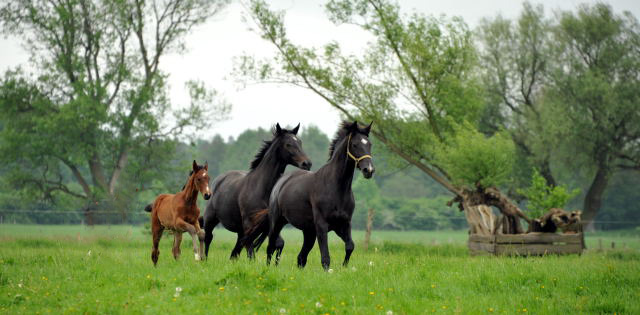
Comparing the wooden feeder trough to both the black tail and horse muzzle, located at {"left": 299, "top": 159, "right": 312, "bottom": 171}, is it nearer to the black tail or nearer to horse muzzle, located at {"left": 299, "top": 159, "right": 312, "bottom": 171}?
the black tail

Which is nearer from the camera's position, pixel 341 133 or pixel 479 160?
pixel 341 133

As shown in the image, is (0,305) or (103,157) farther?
(103,157)

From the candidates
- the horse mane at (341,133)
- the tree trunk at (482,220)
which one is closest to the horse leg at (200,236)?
the horse mane at (341,133)

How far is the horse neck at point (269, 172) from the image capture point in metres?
11.3

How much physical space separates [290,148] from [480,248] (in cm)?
1019

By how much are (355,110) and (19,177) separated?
1921cm

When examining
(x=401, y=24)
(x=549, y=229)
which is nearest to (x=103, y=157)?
(x=401, y=24)

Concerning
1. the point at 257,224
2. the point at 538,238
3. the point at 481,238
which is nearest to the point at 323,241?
the point at 257,224

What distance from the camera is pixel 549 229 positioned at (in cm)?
1883

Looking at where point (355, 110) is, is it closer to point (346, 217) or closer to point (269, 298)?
point (346, 217)

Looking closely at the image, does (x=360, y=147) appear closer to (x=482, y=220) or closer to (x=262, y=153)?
(x=262, y=153)

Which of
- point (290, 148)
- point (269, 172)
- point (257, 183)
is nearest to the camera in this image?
point (290, 148)

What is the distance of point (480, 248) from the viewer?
18797mm

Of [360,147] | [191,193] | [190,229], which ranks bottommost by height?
[190,229]
